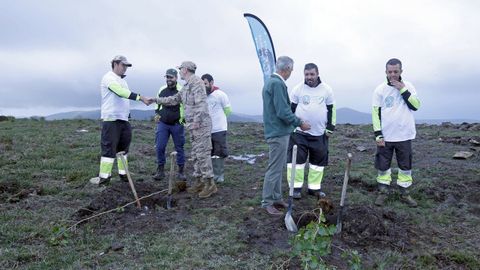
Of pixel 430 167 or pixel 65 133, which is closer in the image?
pixel 430 167

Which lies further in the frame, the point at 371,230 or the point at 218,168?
the point at 218,168

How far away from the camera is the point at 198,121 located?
719 centimetres

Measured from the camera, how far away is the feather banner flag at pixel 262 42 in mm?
9969

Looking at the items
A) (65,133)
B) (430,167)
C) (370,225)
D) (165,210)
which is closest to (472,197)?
(430,167)

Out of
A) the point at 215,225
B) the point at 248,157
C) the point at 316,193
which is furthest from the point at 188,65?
the point at 248,157

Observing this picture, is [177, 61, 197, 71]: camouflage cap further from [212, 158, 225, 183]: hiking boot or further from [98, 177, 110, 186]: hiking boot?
[98, 177, 110, 186]: hiking boot

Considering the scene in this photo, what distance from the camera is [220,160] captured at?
27.5 feet

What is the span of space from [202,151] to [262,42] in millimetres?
3965

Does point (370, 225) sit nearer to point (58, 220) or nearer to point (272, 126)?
point (272, 126)

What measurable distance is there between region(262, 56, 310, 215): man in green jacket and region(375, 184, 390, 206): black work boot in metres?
1.81

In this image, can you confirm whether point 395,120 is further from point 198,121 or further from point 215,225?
point 215,225

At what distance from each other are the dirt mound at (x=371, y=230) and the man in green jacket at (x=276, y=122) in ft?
3.30

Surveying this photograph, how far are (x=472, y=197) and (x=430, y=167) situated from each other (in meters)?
2.36

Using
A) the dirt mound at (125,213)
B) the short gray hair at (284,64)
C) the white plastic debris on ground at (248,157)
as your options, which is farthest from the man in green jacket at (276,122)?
the white plastic debris on ground at (248,157)
